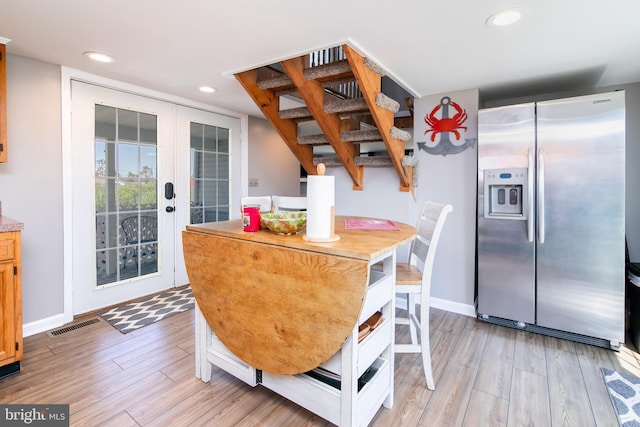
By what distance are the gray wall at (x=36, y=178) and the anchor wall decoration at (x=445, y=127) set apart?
3278mm

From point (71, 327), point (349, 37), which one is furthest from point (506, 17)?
point (71, 327)

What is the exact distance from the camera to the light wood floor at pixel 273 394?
1.63 metres

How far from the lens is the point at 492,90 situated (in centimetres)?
293

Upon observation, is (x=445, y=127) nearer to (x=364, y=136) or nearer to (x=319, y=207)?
(x=364, y=136)

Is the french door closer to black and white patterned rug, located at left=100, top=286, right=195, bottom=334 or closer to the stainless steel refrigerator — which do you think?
black and white patterned rug, located at left=100, top=286, right=195, bottom=334

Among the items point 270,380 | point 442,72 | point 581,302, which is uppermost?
point 442,72

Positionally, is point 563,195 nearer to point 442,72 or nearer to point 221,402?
point 442,72

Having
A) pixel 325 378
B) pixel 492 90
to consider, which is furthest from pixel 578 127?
pixel 325 378

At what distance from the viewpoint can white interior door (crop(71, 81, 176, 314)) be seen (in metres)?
2.78

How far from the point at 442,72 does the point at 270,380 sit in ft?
8.23

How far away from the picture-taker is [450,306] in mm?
3092

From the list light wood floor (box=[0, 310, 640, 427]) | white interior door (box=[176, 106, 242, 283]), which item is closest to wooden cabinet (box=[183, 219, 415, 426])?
light wood floor (box=[0, 310, 640, 427])

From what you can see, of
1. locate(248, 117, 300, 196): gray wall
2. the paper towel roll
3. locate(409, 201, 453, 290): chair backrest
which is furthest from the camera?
locate(248, 117, 300, 196): gray wall

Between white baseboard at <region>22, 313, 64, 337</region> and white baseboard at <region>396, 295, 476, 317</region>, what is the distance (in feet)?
9.93
